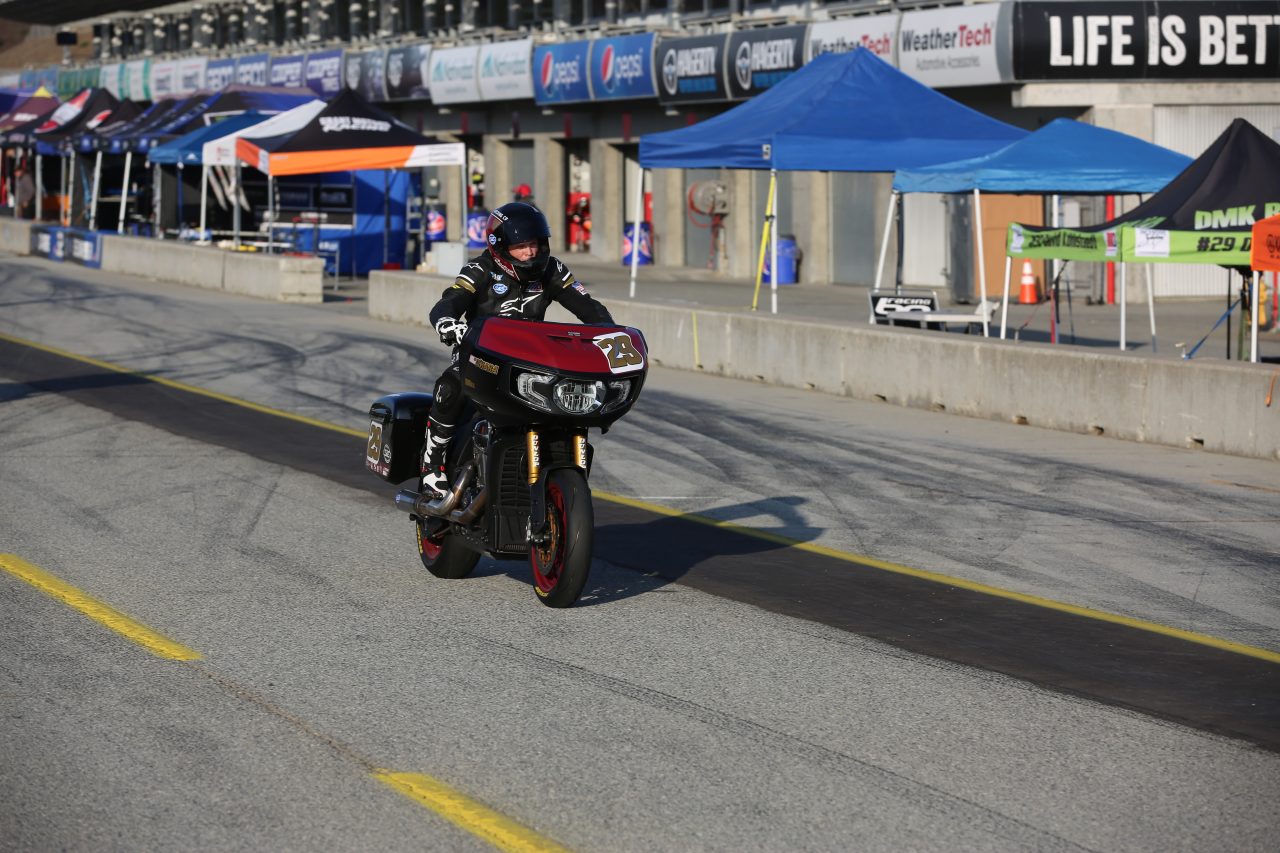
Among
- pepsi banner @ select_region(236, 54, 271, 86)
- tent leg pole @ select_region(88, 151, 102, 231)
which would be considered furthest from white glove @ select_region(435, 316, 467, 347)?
pepsi banner @ select_region(236, 54, 271, 86)

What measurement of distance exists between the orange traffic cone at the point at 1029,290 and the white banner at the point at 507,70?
19.2 m

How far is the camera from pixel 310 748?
6133mm

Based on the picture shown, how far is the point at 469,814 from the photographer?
5469mm

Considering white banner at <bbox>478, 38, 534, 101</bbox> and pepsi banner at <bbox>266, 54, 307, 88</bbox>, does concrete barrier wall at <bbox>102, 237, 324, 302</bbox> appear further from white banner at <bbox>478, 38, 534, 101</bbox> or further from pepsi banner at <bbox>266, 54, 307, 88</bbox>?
pepsi banner at <bbox>266, 54, 307, 88</bbox>

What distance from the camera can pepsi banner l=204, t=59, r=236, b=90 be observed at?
63500mm

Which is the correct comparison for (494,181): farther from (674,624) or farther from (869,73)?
(674,624)

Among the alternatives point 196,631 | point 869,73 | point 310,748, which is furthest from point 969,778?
point 869,73

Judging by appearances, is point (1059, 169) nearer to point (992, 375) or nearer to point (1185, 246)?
point (1185, 246)

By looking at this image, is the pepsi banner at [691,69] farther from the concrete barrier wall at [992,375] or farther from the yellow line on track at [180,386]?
the yellow line on track at [180,386]

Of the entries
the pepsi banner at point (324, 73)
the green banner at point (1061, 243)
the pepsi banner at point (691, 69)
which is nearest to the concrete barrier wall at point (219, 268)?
the pepsi banner at point (691, 69)

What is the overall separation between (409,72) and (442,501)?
46.0 metres

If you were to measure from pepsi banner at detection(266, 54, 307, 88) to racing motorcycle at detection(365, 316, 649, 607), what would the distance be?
2047 inches

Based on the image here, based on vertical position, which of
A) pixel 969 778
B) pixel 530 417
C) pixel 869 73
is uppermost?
pixel 869 73

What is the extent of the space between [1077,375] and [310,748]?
1100cm
